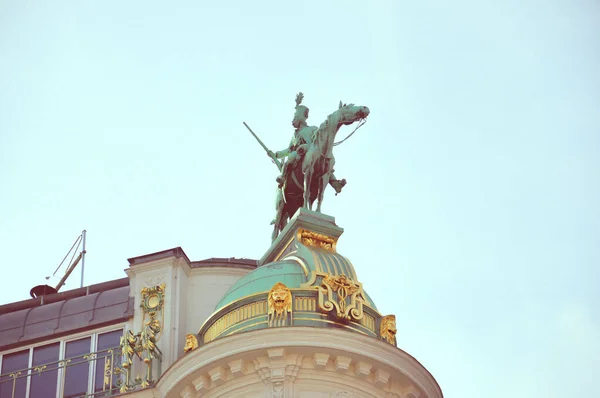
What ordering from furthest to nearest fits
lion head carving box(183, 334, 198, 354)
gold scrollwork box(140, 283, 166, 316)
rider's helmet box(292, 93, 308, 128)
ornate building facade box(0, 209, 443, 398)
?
rider's helmet box(292, 93, 308, 128) < gold scrollwork box(140, 283, 166, 316) < lion head carving box(183, 334, 198, 354) < ornate building facade box(0, 209, 443, 398)

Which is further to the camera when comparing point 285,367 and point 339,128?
point 339,128

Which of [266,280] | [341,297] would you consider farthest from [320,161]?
[341,297]

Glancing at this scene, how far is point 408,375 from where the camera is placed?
33688 millimetres

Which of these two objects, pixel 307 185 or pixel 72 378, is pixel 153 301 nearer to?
pixel 72 378

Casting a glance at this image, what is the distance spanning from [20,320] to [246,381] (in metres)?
8.41

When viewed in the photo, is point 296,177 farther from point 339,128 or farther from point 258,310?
point 258,310

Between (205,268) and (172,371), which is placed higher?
(205,268)

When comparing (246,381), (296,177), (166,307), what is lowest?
(246,381)

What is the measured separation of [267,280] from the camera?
3475 centimetres

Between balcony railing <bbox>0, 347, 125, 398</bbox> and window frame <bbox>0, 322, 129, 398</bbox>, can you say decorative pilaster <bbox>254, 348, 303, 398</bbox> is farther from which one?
window frame <bbox>0, 322, 129, 398</bbox>

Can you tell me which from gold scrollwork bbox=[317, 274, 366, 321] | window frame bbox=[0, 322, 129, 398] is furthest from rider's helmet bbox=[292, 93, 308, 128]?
window frame bbox=[0, 322, 129, 398]

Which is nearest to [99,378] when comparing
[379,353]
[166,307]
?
[166,307]

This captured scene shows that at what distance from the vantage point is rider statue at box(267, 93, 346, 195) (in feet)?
125

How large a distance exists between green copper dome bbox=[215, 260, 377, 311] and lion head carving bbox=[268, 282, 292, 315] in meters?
0.51
